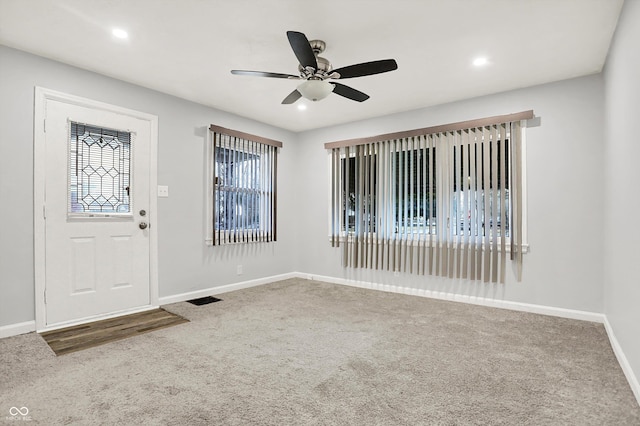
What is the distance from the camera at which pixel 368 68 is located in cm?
259

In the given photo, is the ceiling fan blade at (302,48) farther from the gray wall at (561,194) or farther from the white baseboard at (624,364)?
the white baseboard at (624,364)

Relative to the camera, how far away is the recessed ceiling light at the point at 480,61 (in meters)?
3.11

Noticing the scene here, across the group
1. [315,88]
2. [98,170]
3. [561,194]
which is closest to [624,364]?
[561,194]

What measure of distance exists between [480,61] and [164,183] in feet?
12.0

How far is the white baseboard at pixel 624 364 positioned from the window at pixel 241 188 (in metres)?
4.14

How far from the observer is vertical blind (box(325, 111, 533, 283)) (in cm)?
384

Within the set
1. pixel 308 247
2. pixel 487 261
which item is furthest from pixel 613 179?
pixel 308 247

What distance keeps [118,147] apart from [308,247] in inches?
123

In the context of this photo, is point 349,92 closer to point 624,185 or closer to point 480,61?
point 480,61

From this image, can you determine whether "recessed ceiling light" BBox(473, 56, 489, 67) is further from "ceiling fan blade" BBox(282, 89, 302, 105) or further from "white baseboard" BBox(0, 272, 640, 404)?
"white baseboard" BBox(0, 272, 640, 404)

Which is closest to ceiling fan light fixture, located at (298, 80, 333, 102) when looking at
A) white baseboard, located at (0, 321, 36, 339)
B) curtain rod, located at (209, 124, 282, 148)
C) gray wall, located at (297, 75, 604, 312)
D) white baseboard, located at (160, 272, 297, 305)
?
curtain rod, located at (209, 124, 282, 148)

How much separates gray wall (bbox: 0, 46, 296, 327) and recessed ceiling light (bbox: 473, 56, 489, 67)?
316cm

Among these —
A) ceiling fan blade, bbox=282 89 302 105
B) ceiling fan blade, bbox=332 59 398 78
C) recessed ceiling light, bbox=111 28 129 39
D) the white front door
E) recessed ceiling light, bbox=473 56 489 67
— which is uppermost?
recessed ceiling light, bbox=111 28 129 39

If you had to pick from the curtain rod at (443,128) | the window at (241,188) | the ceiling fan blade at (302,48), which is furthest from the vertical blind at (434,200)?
the ceiling fan blade at (302,48)
